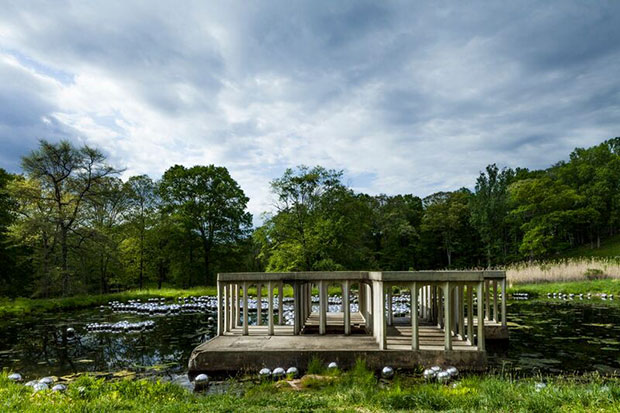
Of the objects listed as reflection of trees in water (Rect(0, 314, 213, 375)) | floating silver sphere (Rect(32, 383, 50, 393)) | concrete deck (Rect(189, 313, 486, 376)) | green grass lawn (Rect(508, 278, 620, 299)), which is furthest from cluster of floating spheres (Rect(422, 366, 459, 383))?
green grass lawn (Rect(508, 278, 620, 299))

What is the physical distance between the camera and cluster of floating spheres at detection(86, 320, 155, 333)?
13664 millimetres

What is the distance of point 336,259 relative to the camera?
3027 centimetres

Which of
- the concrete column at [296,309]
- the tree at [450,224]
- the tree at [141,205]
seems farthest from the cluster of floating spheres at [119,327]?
the tree at [450,224]

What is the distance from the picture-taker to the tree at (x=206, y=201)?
3812cm

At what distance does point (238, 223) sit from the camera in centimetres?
4022

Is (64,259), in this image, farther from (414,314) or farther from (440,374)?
(440,374)

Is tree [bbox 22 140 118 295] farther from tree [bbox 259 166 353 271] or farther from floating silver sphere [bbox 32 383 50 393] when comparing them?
floating silver sphere [bbox 32 383 50 393]

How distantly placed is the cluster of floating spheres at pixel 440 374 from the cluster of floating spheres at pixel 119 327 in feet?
34.0

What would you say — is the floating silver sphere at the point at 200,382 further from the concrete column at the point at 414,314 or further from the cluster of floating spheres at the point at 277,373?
the concrete column at the point at 414,314

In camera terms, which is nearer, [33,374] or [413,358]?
[413,358]

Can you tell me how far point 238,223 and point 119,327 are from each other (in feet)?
85.3

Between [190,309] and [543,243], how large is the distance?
4197 cm

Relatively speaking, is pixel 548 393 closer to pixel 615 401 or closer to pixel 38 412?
pixel 615 401

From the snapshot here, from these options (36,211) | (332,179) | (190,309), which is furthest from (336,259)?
(36,211)
